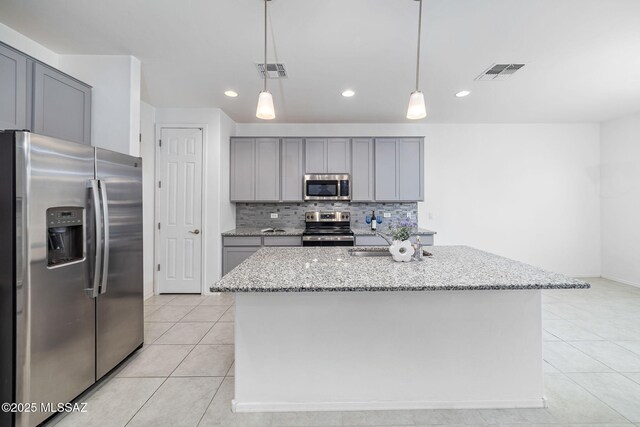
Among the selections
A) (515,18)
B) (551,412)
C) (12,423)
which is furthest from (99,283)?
(515,18)

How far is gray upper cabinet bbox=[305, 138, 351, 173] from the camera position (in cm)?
441

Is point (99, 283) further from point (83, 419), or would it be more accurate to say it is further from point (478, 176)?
point (478, 176)

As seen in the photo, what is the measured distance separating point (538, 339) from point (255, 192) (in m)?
3.72

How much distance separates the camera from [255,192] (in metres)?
4.43

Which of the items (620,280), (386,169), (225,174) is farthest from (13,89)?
(620,280)

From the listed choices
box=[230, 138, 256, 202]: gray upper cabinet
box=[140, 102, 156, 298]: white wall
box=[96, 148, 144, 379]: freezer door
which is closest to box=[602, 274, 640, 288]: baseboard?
box=[230, 138, 256, 202]: gray upper cabinet

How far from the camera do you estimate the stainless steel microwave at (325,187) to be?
438cm

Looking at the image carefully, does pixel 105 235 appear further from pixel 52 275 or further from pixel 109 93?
pixel 109 93

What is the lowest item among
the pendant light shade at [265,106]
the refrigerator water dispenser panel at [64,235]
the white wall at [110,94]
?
the refrigerator water dispenser panel at [64,235]

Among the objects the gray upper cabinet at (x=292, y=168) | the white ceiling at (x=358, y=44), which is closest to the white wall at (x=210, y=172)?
the white ceiling at (x=358, y=44)

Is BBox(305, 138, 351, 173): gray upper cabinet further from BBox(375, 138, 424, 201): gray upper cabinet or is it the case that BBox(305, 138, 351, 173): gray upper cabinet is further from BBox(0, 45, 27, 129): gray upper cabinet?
BBox(0, 45, 27, 129): gray upper cabinet

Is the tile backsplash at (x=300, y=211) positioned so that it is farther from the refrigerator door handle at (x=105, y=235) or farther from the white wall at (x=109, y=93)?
the refrigerator door handle at (x=105, y=235)

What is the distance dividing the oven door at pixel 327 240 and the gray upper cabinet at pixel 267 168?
87cm

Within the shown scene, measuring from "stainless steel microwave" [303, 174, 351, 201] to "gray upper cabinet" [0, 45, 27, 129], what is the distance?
3.03 meters
